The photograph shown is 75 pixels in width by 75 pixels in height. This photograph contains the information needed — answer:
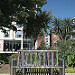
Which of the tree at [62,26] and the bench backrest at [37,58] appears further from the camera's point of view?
the tree at [62,26]

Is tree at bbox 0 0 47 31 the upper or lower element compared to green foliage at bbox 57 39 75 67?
upper

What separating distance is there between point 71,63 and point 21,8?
556cm

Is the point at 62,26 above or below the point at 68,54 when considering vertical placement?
above

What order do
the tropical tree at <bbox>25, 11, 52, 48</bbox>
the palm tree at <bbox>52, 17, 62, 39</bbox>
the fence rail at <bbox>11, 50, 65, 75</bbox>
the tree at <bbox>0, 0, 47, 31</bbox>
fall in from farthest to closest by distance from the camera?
the palm tree at <bbox>52, 17, 62, 39</bbox> < the tropical tree at <bbox>25, 11, 52, 48</bbox> < the tree at <bbox>0, 0, 47, 31</bbox> < the fence rail at <bbox>11, 50, 65, 75</bbox>

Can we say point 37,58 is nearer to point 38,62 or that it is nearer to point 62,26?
point 38,62

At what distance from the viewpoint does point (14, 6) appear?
8.50 meters

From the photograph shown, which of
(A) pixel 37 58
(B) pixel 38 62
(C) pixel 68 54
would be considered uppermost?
(A) pixel 37 58

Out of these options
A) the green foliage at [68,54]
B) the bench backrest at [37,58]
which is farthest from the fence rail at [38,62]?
the green foliage at [68,54]

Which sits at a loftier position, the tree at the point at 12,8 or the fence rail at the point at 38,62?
the tree at the point at 12,8

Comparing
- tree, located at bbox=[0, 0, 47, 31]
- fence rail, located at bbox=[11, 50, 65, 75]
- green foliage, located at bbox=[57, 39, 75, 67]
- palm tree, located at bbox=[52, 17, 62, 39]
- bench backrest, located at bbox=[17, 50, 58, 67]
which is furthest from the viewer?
palm tree, located at bbox=[52, 17, 62, 39]

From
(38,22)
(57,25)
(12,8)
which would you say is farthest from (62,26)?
(12,8)

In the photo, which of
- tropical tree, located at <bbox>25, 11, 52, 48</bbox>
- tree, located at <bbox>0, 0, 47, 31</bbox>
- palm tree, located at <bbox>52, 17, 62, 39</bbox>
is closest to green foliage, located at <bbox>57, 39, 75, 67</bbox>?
tree, located at <bbox>0, 0, 47, 31</bbox>

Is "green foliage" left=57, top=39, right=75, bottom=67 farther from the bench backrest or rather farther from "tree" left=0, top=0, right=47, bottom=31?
the bench backrest

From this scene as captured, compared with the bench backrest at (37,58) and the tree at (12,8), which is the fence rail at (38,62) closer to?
the bench backrest at (37,58)
